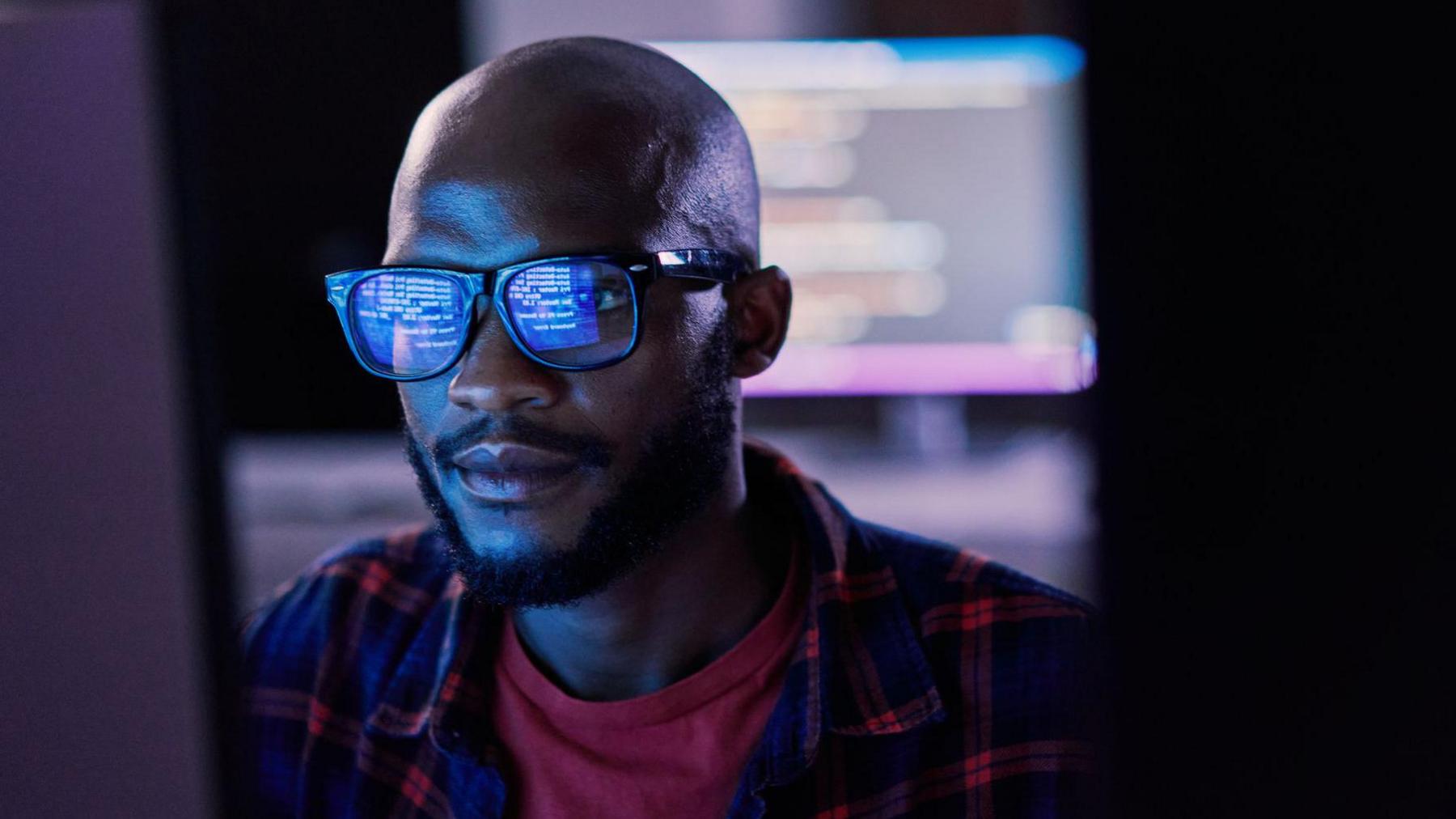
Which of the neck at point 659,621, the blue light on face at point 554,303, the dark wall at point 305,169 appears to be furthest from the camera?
the dark wall at point 305,169

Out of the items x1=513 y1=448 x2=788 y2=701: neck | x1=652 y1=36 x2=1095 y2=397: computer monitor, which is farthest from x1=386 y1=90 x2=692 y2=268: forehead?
x1=652 y1=36 x2=1095 y2=397: computer monitor

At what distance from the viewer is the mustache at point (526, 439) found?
3.18 feet

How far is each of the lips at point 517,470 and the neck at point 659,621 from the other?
0.13 m

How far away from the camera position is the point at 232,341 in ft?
10.1

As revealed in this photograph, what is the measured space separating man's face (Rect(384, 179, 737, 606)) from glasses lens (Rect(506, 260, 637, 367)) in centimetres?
2

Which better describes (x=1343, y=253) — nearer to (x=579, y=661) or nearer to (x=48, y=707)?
(x=48, y=707)

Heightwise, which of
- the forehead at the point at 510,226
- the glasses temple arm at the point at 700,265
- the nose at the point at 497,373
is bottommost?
the nose at the point at 497,373

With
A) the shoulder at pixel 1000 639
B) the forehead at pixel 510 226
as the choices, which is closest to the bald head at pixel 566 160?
the forehead at pixel 510 226

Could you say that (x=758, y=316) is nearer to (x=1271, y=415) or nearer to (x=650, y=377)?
(x=650, y=377)

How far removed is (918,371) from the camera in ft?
9.32

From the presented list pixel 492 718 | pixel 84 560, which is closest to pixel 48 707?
pixel 84 560

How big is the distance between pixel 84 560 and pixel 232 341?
108 inches

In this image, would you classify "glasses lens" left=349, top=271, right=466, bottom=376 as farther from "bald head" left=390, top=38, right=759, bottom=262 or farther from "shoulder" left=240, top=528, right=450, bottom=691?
"shoulder" left=240, top=528, right=450, bottom=691

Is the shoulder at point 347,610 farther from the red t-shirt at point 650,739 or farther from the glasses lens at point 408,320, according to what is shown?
the glasses lens at point 408,320
